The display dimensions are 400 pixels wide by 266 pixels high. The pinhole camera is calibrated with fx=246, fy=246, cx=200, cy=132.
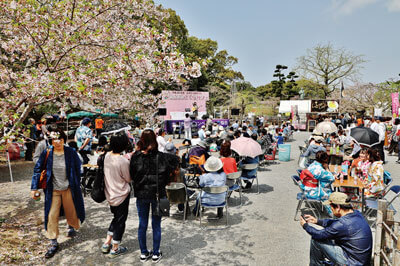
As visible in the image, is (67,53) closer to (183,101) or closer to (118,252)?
(118,252)

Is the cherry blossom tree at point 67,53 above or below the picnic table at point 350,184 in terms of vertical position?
above

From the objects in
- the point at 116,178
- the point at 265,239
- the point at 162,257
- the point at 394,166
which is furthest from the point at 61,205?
the point at 394,166

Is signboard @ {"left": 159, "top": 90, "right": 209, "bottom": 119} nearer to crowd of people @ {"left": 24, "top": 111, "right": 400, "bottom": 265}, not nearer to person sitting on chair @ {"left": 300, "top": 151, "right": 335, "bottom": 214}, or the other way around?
person sitting on chair @ {"left": 300, "top": 151, "right": 335, "bottom": 214}

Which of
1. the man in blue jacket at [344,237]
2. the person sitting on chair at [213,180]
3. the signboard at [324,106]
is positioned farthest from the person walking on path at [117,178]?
the signboard at [324,106]

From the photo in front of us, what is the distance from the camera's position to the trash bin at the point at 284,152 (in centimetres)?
1055

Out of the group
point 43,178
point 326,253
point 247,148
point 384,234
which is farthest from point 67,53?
point 384,234

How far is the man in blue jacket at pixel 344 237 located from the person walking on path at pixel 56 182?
3.29 m

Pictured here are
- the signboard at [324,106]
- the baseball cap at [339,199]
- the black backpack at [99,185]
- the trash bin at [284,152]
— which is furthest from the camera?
the signboard at [324,106]

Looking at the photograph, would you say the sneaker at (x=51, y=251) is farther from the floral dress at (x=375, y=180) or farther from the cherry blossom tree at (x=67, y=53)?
the floral dress at (x=375, y=180)

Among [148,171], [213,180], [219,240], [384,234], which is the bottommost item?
[219,240]

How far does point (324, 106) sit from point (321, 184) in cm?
2505

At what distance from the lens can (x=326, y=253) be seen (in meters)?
2.77

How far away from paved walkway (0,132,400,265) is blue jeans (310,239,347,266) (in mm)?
629

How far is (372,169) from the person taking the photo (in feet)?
14.8
